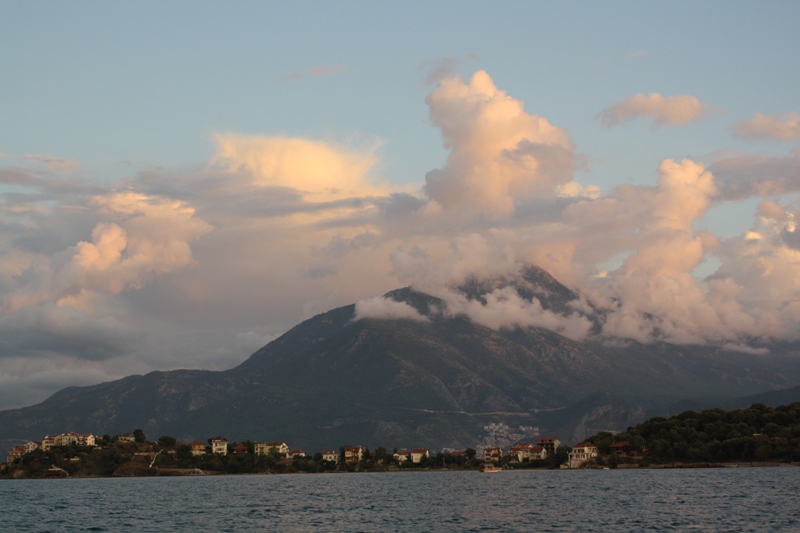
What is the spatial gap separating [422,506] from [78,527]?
1947 inches

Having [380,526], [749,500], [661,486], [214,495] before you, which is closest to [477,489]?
[661,486]

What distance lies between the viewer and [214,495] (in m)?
168

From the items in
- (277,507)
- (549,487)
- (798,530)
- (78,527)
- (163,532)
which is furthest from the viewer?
(549,487)

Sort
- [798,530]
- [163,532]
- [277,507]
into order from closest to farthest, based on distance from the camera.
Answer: [798,530], [163,532], [277,507]

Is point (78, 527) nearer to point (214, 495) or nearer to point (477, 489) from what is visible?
point (214, 495)

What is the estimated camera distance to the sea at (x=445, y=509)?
4011 inches

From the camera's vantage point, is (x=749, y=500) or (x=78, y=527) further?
(x=749, y=500)

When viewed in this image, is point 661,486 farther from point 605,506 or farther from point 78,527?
point 78,527

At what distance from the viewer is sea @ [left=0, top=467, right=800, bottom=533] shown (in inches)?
4011

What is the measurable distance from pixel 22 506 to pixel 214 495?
34979 millimetres

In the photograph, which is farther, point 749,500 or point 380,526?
point 749,500

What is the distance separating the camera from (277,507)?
132250 millimetres

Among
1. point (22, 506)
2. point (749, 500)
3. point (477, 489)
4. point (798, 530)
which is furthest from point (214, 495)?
point (798, 530)

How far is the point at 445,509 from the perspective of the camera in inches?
4958
